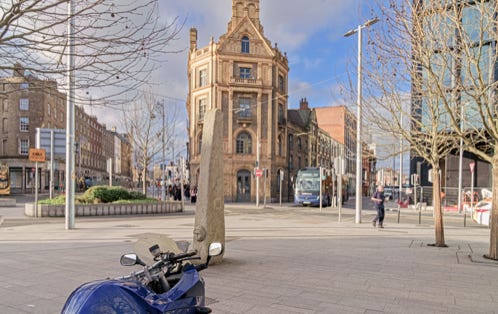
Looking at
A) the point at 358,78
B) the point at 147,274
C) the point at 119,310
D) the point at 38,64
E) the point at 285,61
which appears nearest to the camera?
the point at 119,310

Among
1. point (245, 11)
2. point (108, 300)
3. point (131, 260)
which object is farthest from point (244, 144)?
point (108, 300)

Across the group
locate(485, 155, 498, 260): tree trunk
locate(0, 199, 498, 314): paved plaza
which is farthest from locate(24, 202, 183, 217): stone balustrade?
locate(485, 155, 498, 260): tree trunk

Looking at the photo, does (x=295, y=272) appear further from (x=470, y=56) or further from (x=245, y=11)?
(x=245, y=11)

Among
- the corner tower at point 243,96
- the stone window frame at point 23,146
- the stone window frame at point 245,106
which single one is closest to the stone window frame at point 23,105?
the stone window frame at point 23,146

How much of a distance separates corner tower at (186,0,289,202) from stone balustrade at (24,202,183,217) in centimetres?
1896

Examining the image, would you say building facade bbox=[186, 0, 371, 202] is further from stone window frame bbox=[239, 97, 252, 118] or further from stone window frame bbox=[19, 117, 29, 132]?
stone window frame bbox=[19, 117, 29, 132]

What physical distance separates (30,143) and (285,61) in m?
37.2

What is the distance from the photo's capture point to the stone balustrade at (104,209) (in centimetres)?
1855

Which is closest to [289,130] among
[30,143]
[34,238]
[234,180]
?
[234,180]

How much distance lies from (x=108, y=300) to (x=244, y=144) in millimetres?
39859

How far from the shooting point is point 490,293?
250 inches

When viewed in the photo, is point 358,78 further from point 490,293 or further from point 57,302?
point 57,302

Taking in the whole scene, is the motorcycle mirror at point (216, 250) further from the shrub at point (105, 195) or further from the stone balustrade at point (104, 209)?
the shrub at point (105, 195)

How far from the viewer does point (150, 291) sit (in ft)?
9.18
